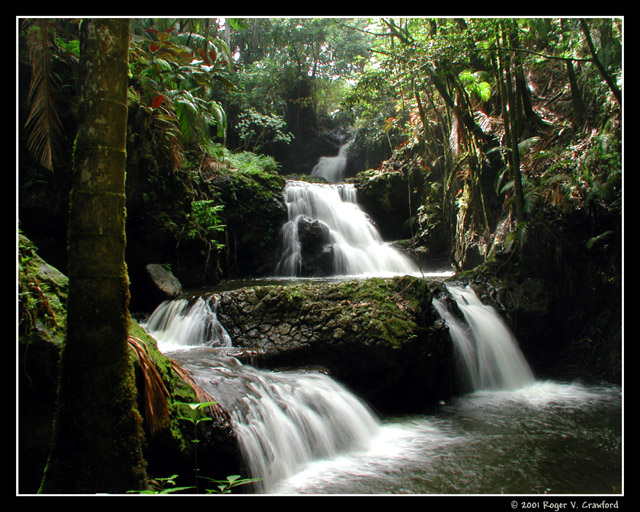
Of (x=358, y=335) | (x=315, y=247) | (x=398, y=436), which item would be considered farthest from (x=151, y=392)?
(x=315, y=247)

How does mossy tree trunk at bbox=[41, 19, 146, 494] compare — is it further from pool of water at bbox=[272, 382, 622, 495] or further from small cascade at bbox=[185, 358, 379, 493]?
pool of water at bbox=[272, 382, 622, 495]

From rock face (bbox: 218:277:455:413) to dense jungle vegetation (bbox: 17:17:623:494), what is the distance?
8.88 ft

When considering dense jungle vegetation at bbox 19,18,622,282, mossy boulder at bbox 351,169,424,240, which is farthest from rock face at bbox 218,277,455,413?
mossy boulder at bbox 351,169,424,240

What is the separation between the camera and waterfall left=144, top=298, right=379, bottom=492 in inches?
144

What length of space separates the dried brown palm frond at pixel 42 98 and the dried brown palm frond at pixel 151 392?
349 centimetres

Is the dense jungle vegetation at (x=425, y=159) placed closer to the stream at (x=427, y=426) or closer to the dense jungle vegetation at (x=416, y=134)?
the dense jungle vegetation at (x=416, y=134)

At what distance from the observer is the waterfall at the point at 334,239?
1123 cm

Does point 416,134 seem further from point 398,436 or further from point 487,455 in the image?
point 487,455

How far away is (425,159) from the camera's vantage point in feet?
44.6

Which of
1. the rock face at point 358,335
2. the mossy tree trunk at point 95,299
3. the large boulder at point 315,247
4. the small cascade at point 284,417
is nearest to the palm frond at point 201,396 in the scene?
the small cascade at point 284,417

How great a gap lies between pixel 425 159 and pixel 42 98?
430 inches

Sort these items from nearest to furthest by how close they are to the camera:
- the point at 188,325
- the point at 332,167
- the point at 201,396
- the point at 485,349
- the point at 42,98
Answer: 1. the point at 201,396
2. the point at 42,98
3. the point at 188,325
4. the point at 485,349
5. the point at 332,167
